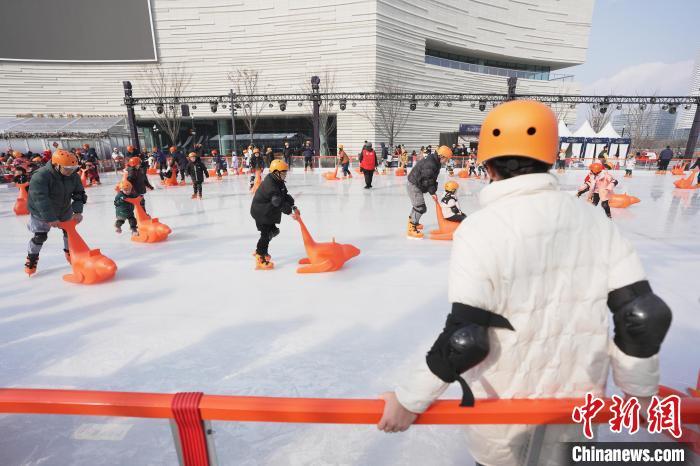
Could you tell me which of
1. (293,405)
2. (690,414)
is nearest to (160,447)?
(293,405)

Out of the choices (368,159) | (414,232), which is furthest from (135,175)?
(368,159)

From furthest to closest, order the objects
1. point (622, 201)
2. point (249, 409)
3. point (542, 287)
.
→ point (622, 201)
point (249, 409)
point (542, 287)

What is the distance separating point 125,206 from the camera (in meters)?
6.27

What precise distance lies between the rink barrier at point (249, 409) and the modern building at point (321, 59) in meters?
28.9

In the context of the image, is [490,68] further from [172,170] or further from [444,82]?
[172,170]

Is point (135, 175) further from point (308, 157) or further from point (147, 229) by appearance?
point (308, 157)

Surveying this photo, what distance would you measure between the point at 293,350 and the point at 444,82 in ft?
110

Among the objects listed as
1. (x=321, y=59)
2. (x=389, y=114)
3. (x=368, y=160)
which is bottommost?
(x=368, y=160)

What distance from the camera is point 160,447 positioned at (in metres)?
2.00

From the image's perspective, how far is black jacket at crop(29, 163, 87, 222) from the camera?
13.1ft

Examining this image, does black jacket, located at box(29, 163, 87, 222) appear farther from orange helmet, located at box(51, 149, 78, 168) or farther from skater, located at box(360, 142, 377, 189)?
skater, located at box(360, 142, 377, 189)

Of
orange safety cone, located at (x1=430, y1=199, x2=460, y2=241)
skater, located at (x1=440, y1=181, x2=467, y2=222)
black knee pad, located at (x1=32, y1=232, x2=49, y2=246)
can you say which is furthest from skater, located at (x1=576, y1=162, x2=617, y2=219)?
black knee pad, located at (x1=32, y1=232, x2=49, y2=246)

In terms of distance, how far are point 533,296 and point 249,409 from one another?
84 cm

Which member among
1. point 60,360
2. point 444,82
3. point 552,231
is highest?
point 444,82
